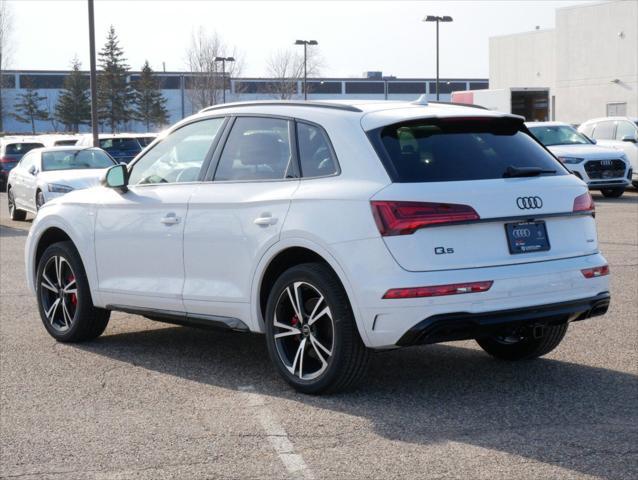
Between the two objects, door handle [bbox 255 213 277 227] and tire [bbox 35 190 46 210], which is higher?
door handle [bbox 255 213 277 227]

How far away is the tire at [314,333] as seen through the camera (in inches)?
251

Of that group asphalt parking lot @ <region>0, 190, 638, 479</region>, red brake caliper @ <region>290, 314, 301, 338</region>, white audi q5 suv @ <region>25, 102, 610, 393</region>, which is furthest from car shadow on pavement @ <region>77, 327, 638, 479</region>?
red brake caliper @ <region>290, 314, 301, 338</region>

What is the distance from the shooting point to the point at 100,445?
18.6 feet

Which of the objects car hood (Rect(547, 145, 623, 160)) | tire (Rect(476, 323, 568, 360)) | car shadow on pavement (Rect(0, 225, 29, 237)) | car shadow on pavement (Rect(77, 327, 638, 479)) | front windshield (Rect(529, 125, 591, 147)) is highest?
front windshield (Rect(529, 125, 591, 147))

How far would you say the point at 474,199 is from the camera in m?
6.21

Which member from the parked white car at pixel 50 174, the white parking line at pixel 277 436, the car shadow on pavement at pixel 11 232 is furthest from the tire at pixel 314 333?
the parked white car at pixel 50 174

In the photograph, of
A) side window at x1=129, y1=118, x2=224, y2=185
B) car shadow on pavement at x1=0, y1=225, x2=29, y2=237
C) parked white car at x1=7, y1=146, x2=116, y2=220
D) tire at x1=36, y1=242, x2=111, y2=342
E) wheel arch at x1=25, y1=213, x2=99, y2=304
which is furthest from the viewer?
parked white car at x1=7, y1=146, x2=116, y2=220

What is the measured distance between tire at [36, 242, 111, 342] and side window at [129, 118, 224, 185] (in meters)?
0.84

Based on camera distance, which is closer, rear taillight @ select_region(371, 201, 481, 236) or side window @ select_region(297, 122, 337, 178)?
rear taillight @ select_region(371, 201, 481, 236)

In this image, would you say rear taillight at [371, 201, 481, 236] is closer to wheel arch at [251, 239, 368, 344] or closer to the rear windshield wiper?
wheel arch at [251, 239, 368, 344]

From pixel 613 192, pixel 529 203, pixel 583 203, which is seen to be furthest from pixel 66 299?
pixel 613 192

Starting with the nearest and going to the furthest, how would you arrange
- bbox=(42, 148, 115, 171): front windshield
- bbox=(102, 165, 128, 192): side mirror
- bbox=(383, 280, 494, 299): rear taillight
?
bbox=(383, 280, 494, 299): rear taillight, bbox=(102, 165, 128, 192): side mirror, bbox=(42, 148, 115, 171): front windshield

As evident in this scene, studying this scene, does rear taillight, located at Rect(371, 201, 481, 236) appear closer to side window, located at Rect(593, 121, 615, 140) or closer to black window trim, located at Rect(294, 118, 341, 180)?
black window trim, located at Rect(294, 118, 341, 180)

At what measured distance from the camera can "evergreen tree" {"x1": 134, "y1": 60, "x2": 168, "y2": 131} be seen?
319ft
